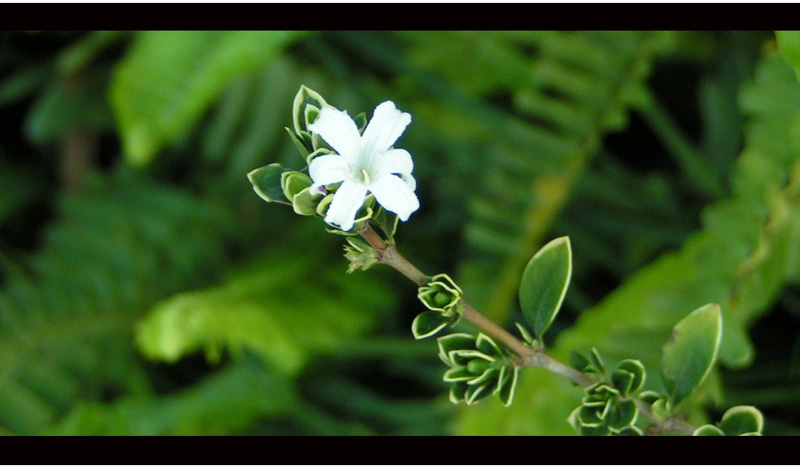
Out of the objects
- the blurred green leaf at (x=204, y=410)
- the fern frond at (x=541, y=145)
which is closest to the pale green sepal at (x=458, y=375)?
the blurred green leaf at (x=204, y=410)

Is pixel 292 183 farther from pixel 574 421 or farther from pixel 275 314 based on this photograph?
pixel 275 314

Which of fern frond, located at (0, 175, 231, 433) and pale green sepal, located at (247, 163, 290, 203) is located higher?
fern frond, located at (0, 175, 231, 433)

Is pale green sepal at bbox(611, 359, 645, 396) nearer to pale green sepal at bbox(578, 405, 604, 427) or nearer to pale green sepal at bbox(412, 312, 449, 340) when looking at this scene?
pale green sepal at bbox(578, 405, 604, 427)

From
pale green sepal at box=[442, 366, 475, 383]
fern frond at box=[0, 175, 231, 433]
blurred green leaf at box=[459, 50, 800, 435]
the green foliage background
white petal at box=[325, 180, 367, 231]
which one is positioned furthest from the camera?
fern frond at box=[0, 175, 231, 433]

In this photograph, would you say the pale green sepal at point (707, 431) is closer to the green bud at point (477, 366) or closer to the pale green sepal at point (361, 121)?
the green bud at point (477, 366)

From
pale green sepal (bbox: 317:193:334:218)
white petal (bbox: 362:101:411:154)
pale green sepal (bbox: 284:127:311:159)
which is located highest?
pale green sepal (bbox: 284:127:311:159)

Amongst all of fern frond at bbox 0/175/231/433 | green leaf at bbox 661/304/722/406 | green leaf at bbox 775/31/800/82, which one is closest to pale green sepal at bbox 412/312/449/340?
green leaf at bbox 661/304/722/406

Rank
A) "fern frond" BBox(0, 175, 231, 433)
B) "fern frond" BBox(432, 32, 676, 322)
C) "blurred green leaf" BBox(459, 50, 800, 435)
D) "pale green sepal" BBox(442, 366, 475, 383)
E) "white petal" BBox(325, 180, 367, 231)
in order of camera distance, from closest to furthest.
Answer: "white petal" BBox(325, 180, 367, 231) < "pale green sepal" BBox(442, 366, 475, 383) < "blurred green leaf" BBox(459, 50, 800, 435) < "fern frond" BBox(432, 32, 676, 322) < "fern frond" BBox(0, 175, 231, 433)
